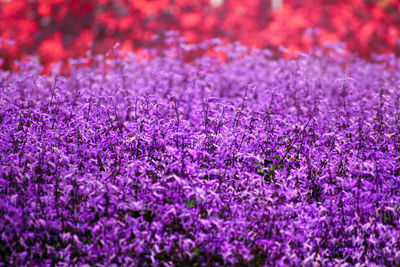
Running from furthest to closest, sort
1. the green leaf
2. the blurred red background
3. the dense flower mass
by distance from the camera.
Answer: the blurred red background < the green leaf < the dense flower mass

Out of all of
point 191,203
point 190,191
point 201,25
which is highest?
point 201,25

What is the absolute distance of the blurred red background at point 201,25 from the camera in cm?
1262

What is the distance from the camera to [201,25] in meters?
13.2

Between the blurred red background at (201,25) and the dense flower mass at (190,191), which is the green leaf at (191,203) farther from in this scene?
the blurred red background at (201,25)

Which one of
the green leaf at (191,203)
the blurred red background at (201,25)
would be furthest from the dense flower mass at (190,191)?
the blurred red background at (201,25)

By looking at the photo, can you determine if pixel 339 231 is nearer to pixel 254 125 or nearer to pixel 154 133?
pixel 254 125

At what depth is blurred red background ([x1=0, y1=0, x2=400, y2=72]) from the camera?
12.6 m

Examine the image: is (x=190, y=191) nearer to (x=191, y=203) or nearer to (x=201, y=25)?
(x=191, y=203)

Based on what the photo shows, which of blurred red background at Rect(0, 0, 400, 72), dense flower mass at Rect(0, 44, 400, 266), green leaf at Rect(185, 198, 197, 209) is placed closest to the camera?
dense flower mass at Rect(0, 44, 400, 266)

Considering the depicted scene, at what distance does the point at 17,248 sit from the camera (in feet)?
11.1

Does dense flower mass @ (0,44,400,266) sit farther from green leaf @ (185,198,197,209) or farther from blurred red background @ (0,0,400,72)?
blurred red background @ (0,0,400,72)

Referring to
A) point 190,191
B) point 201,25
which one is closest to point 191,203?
point 190,191

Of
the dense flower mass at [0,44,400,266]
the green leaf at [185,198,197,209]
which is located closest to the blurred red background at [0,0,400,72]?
the dense flower mass at [0,44,400,266]

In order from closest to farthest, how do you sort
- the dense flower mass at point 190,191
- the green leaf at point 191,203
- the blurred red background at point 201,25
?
the dense flower mass at point 190,191 < the green leaf at point 191,203 < the blurred red background at point 201,25
